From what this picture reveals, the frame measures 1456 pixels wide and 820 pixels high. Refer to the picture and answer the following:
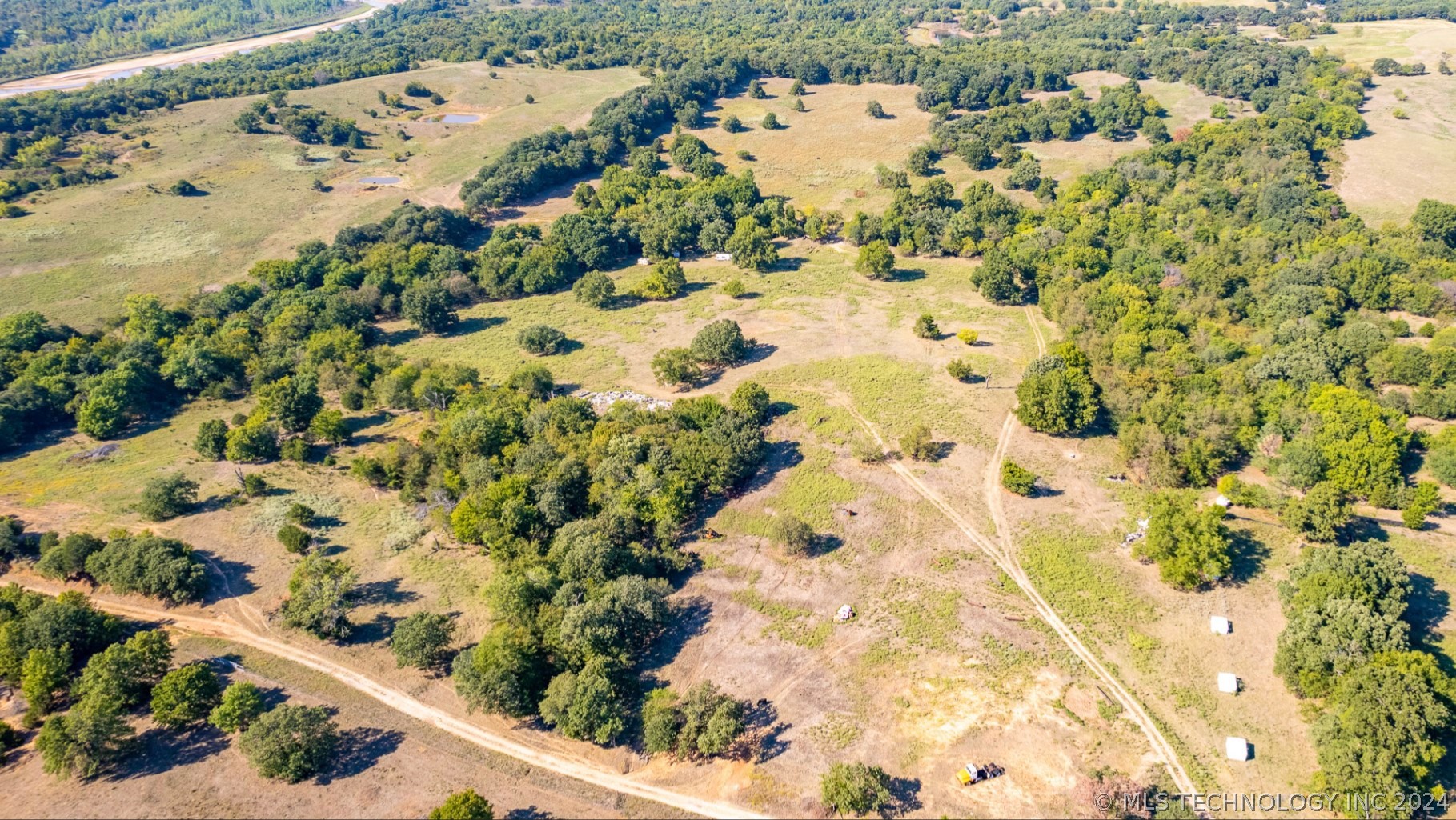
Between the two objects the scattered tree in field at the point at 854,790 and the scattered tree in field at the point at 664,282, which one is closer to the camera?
the scattered tree in field at the point at 854,790

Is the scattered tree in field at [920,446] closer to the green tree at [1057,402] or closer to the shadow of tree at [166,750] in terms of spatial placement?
the green tree at [1057,402]

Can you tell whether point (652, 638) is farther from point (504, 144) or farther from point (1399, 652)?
point (504, 144)

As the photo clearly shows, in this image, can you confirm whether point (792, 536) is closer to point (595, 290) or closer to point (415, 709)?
point (415, 709)

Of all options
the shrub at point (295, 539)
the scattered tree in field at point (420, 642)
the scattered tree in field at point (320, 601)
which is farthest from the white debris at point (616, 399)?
the scattered tree in field at point (420, 642)

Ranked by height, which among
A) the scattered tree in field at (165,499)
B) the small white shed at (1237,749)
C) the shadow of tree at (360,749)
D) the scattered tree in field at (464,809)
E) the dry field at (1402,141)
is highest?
the dry field at (1402,141)

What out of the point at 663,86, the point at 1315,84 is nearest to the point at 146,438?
the point at 663,86

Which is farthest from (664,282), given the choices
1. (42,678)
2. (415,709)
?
(42,678)

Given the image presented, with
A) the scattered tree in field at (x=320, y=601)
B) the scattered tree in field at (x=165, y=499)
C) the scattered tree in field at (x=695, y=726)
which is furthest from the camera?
the scattered tree in field at (x=165, y=499)
